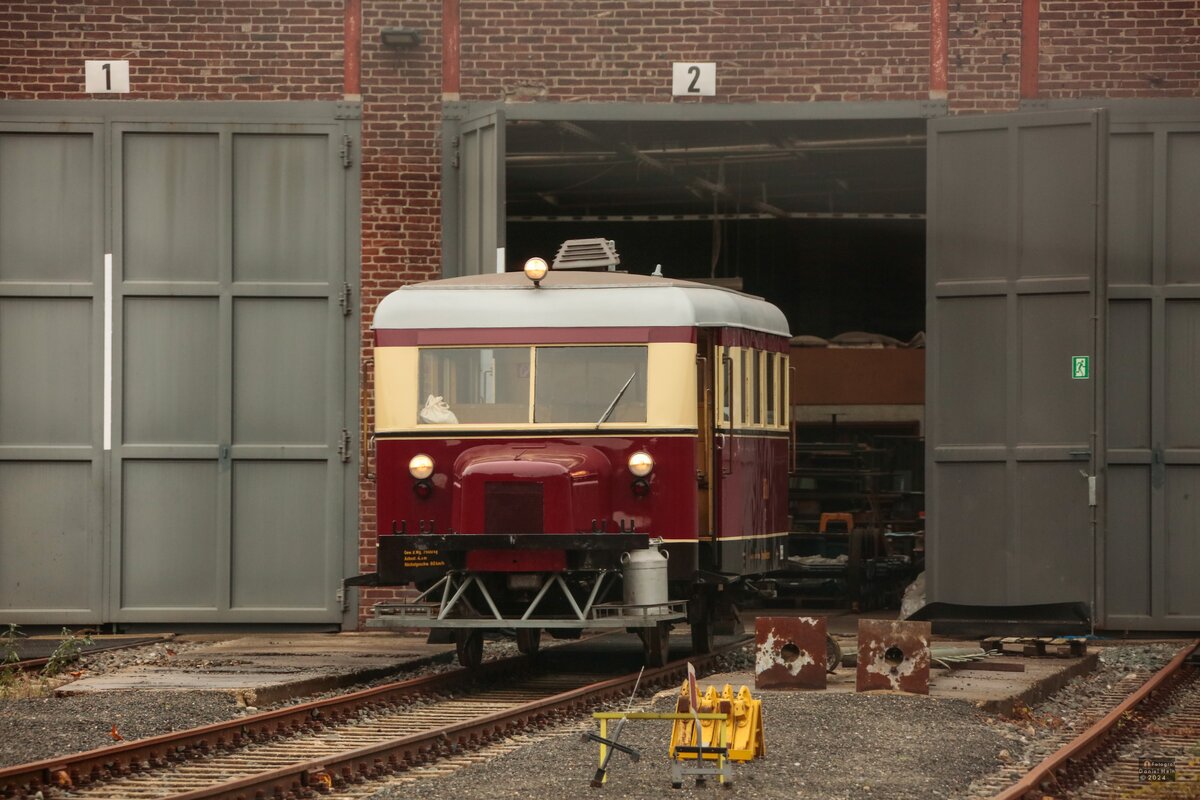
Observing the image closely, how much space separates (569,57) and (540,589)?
21.5 ft

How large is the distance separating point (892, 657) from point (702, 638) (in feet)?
10.5

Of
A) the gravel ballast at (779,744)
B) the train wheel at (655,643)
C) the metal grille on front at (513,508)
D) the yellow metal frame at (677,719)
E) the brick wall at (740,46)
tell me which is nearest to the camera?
the gravel ballast at (779,744)

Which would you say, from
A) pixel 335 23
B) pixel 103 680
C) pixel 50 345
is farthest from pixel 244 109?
pixel 103 680

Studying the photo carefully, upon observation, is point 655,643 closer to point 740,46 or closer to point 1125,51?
point 740,46

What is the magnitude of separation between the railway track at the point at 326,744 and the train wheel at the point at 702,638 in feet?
4.36

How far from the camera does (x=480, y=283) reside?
13.4 metres

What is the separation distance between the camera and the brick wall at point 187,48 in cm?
1727

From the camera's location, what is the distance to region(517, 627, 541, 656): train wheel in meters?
13.9

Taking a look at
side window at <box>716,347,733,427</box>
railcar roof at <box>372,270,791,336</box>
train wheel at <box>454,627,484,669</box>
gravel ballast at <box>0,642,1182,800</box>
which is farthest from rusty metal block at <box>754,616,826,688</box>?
train wheel at <box>454,627,484,669</box>

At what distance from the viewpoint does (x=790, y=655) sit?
11.6 m

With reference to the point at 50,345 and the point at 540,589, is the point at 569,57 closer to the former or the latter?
the point at 50,345

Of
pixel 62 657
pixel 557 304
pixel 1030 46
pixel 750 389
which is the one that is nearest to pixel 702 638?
pixel 750 389

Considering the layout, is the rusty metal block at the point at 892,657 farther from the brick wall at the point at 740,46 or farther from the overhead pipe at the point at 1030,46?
the overhead pipe at the point at 1030,46

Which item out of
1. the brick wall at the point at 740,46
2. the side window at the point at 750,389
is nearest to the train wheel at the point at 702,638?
the side window at the point at 750,389
